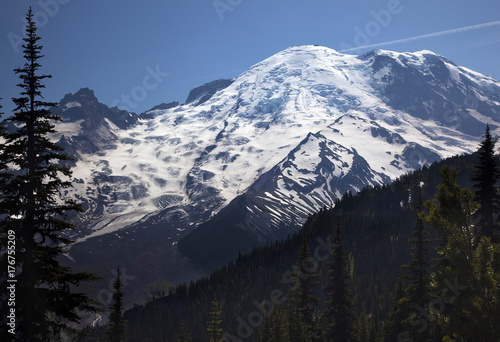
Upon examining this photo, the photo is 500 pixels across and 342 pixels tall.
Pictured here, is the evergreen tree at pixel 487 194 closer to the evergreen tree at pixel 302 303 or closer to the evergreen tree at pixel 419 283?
the evergreen tree at pixel 419 283

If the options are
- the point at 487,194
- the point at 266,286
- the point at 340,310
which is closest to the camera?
the point at 487,194

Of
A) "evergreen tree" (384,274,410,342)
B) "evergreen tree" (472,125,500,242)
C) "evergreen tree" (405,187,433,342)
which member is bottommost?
"evergreen tree" (384,274,410,342)

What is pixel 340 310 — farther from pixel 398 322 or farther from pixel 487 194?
pixel 487 194

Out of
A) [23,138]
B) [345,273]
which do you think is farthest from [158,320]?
[23,138]

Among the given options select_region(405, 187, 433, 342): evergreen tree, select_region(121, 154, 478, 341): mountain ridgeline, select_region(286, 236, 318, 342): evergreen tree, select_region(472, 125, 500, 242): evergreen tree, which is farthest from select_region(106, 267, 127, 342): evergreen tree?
select_region(121, 154, 478, 341): mountain ridgeline

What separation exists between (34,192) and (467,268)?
57.0 feet

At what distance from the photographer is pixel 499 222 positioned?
41.2 metres

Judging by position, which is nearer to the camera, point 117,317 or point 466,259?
point 466,259

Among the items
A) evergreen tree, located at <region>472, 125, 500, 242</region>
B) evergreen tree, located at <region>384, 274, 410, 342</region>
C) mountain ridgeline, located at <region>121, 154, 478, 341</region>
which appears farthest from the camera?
mountain ridgeline, located at <region>121, 154, 478, 341</region>

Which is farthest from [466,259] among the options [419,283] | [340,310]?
[340,310]

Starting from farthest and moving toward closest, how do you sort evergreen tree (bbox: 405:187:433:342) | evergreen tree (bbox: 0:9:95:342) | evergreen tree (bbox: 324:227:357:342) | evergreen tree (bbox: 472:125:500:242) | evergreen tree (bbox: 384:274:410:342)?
1. evergreen tree (bbox: 384:274:410:342)
2. evergreen tree (bbox: 324:227:357:342)
3. evergreen tree (bbox: 405:187:433:342)
4. evergreen tree (bbox: 472:125:500:242)
5. evergreen tree (bbox: 0:9:95:342)

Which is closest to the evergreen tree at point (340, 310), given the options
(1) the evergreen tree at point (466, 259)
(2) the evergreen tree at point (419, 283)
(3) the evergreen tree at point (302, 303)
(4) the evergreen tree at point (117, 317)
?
(3) the evergreen tree at point (302, 303)

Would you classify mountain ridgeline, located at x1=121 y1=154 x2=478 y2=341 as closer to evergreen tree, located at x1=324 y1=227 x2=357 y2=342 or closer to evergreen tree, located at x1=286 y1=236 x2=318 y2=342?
evergreen tree, located at x1=286 y1=236 x2=318 y2=342

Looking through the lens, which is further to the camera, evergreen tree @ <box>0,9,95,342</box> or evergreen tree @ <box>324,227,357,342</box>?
evergreen tree @ <box>324,227,357,342</box>
